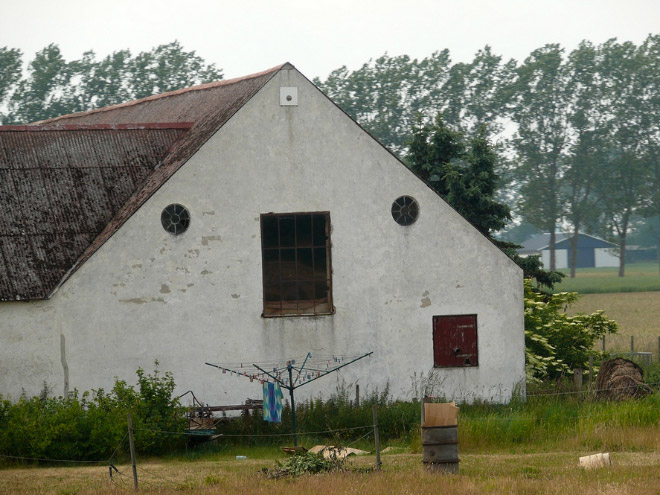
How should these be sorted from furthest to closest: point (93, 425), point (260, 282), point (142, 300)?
1. point (260, 282)
2. point (142, 300)
3. point (93, 425)

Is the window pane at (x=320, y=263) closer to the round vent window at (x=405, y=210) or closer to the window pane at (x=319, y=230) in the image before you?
the window pane at (x=319, y=230)

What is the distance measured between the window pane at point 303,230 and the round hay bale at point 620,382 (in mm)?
7223

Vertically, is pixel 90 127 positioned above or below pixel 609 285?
above

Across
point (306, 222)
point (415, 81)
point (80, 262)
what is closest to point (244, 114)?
point (306, 222)

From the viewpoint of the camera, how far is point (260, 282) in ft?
82.9

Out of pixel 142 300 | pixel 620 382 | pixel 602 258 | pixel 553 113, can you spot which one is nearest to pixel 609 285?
pixel 553 113

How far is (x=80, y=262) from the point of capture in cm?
2458

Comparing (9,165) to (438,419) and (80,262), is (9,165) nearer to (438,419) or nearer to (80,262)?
(80,262)

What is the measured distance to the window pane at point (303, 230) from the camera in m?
25.6

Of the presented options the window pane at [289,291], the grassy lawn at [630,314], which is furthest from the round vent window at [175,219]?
the grassy lawn at [630,314]

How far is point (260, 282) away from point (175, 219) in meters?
2.32

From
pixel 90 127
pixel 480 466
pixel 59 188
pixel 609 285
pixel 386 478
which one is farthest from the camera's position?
pixel 609 285

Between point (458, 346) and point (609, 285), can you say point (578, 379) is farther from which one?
point (609, 285)

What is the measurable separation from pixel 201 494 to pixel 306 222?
9.51 meters
